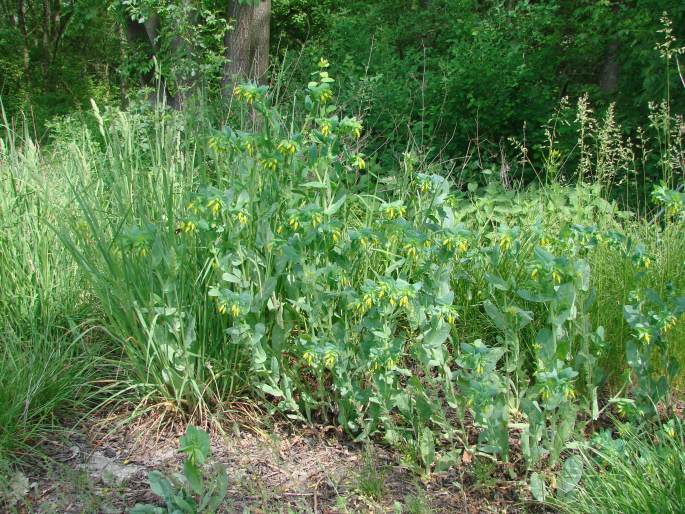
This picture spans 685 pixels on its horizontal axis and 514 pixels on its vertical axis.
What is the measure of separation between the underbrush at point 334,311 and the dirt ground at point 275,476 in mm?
93

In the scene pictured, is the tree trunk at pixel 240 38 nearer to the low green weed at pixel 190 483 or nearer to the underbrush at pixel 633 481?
the low green weed at pixel 190 483

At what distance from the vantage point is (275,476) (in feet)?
8.50

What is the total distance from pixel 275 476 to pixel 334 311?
72cm

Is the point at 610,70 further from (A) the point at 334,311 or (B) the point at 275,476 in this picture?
(B) the point at 275,476

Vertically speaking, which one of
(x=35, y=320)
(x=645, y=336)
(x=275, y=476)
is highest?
(x=645, y=336)

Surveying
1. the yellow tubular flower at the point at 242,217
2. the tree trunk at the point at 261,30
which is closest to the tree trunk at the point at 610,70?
the tree trunk at the point at 261,30

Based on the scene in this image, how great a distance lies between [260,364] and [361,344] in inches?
16.2

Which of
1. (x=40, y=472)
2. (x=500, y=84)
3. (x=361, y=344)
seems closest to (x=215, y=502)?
(x=361, y=344)

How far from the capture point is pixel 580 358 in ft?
8.09

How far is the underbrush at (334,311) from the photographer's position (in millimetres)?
2400

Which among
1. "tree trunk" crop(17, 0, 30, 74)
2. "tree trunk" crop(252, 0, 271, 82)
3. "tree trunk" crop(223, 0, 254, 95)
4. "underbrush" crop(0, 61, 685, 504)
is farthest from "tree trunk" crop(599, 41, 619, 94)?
"tree trunk" crop(17, 0, 30, 74)

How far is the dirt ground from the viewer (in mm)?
2391

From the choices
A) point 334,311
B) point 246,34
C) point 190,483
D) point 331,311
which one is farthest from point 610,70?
point 190,483

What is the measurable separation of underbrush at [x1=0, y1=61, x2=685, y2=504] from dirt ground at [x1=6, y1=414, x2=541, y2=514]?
9 centimetres
